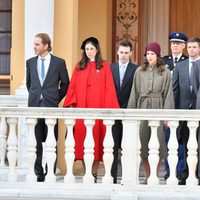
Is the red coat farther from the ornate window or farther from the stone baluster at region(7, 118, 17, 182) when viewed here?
the ornate window

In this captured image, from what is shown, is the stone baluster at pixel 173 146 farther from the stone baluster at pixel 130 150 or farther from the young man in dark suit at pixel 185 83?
the young man in dark suit at pixel 185 83

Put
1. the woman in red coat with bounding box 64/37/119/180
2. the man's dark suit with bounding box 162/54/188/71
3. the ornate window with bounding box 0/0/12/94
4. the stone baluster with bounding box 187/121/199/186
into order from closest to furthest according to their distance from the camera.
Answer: the stone baluster with bounding box 187/121/199/186 < the woman in red coat with bounding box 64/37/119/180 < the man's dark suit with bounding box 162/54/188/71 < the ornate window with bounding box 0/0/12/94

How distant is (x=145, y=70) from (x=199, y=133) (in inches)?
41.4

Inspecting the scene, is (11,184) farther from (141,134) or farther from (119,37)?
(119,37)

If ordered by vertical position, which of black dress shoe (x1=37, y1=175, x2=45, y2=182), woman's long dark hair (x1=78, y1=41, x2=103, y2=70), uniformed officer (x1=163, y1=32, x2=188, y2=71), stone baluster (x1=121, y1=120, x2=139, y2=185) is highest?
uniformed officer (x1=163, y1=32, x2=188, y2=71)

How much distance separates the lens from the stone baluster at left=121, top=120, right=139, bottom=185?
30.1 ft

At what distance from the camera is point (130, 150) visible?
917 cm

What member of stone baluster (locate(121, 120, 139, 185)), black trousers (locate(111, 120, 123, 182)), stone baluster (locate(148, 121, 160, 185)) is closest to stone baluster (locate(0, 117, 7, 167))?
black trousers (locate(111, 120, 123, 182))

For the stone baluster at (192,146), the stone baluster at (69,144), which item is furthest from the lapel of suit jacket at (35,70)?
the stone baluster at (192,146)

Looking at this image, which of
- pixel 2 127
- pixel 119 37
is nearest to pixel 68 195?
pixel 2 127

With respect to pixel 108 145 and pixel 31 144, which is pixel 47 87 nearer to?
pixel 31 144

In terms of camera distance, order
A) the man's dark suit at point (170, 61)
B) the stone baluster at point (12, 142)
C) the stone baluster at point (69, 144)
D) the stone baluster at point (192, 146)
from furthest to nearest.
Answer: the man's dark suit at point (170, 61), the stone baluster at point (12, 142), the stone baluster at point (69, 144), the stone baluster at point (192, 146)

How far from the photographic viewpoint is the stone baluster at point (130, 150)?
916cm

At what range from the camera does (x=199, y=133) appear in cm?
930
